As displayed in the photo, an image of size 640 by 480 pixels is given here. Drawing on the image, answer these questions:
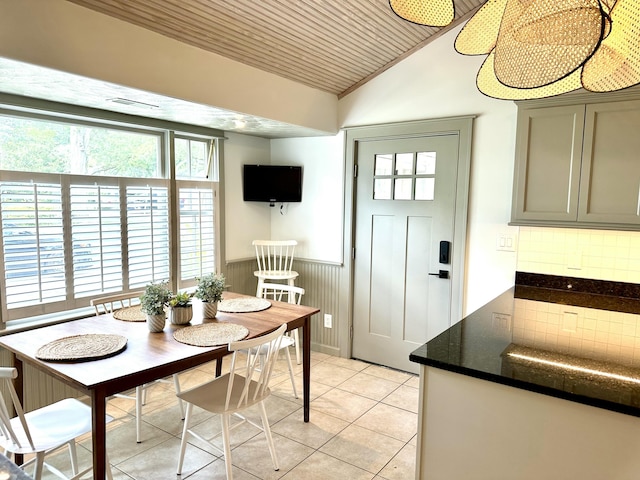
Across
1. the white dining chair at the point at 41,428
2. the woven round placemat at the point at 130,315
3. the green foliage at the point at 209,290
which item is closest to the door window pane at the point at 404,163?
the green foliage at the point at 209,290

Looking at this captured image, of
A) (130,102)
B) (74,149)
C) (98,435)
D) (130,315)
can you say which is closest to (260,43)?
(130,102)

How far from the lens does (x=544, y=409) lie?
55.0 inches

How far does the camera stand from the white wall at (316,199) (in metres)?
4.09

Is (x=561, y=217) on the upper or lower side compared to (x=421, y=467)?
upper

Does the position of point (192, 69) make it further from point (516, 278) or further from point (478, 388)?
point (516, 278)

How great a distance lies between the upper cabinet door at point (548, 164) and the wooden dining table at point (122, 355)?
1.59 m

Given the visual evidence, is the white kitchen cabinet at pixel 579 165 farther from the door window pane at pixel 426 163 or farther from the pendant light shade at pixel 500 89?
the pendant light shade at pixel 500 89

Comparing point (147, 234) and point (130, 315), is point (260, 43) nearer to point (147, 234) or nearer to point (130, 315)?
point (147, 234)

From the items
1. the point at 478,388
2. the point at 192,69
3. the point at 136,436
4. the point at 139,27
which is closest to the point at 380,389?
the point at 136,436

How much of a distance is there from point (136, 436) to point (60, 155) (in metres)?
1.94

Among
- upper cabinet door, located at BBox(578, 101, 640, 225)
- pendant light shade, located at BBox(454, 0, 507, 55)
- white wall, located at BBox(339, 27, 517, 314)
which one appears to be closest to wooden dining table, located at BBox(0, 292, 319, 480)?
white wall, located at BBox(339, 27, 517, 314)

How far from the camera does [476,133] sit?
326 cm

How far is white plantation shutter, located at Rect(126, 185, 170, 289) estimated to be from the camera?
3309mm

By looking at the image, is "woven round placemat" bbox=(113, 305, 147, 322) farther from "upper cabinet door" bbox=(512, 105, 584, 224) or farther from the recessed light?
"upper cabinet door" bbox=(512, 105, 584, 224)
